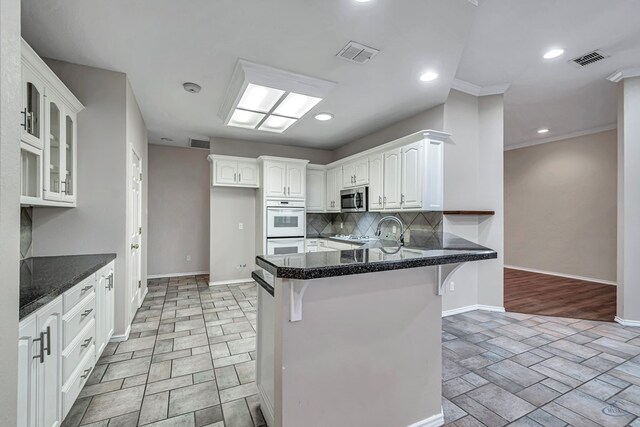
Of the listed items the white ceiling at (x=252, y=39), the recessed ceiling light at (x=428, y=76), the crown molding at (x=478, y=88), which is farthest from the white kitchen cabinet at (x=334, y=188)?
the recessed ceiling light at (x=428, y=76)

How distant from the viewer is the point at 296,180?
5.26 meters

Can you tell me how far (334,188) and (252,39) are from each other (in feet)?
10.9

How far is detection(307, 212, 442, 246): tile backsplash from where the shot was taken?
12.3ft

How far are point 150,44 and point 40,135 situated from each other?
1.12 meters

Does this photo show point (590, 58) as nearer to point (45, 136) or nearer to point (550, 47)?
point (550, 47)

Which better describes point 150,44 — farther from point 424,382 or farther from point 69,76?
point 424,382

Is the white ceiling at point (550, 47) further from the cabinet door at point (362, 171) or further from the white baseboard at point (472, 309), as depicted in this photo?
the white baseboard at point (472, 309)

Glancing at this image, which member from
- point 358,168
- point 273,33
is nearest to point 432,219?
point 358,168

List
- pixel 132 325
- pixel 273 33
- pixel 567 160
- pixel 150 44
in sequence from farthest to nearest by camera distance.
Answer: pixel 567 160 → pixel 132 325 → pixel 150 44 → pixel 273 33

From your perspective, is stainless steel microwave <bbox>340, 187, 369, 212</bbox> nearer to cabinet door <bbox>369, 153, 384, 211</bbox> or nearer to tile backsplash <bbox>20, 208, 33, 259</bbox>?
cabinet door <bbox>369, 153, 384, 211</bbox>

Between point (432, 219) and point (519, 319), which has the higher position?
point (432, 219)

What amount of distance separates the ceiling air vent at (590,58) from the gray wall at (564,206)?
308 cm

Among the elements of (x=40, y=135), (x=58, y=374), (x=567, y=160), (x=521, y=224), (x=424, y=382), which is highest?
(x=567, y=160)

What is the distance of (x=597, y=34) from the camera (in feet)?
8.78
